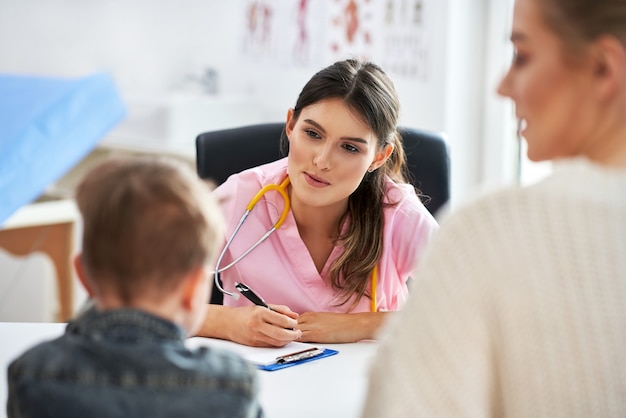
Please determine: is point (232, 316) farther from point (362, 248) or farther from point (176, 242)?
point (176, 242)

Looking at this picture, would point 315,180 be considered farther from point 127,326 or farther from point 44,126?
point 44,126

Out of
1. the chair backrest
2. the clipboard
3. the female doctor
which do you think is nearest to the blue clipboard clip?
the clipboard

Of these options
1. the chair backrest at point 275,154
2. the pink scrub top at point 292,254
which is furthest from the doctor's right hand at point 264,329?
the chair backrest at point 275,154

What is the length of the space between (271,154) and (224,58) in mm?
1904

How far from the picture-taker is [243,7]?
3.72 m

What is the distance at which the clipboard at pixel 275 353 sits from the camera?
1445 mm

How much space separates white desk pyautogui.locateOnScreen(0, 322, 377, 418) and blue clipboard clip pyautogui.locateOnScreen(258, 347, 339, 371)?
0.01m

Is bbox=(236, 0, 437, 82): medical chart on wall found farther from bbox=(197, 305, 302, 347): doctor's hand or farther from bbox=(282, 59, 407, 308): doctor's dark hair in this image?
bbox=(197, 305, 302, 347): doctor's hand

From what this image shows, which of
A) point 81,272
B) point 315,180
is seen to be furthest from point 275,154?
point 81,272

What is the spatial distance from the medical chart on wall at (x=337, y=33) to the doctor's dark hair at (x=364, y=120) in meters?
1.24

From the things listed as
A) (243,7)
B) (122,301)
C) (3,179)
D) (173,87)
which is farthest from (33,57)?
(122,301)

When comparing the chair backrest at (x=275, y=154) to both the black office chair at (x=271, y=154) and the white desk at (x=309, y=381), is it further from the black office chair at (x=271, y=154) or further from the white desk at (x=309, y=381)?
the white desk at (x=309, y=381)

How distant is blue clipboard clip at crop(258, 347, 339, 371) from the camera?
Answer: 143cm

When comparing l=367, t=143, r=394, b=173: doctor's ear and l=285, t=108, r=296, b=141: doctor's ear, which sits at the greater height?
l=285, t=108, r=296, b=141: doctor's ear
